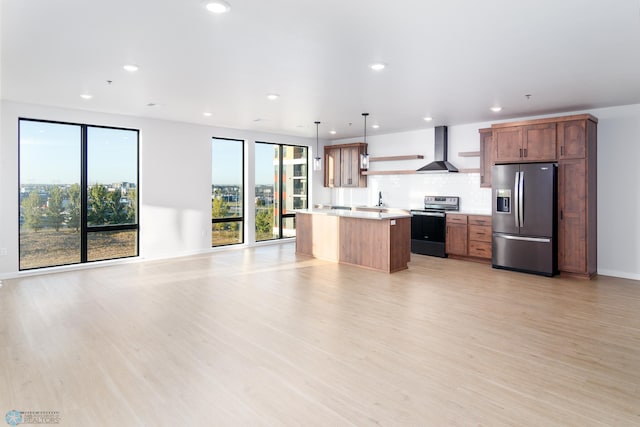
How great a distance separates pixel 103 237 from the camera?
6.68 metres

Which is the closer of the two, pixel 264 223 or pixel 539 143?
pixel 539 143

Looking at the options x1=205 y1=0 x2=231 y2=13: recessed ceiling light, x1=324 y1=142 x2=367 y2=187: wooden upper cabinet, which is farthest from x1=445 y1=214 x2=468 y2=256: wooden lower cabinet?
x1=205 y1=0 x2=231 y2=13: recessed ceiling light

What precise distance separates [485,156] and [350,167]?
3356 mm

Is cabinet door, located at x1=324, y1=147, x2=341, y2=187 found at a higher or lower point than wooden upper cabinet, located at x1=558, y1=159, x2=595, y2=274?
higher

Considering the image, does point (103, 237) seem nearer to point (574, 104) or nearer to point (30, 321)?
point (30, 321)

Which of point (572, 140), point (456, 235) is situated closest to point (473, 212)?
point (456, 235)

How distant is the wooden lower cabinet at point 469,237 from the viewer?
6859 mm

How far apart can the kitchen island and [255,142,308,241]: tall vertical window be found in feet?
5.61

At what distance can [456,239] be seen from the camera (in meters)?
7.26

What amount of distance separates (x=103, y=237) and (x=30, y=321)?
2966 mm

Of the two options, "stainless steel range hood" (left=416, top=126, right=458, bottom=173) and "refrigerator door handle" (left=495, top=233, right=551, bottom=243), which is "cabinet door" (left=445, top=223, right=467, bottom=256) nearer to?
"refrigerator door handle" (left=495, top=233, right=551, bottom=243)

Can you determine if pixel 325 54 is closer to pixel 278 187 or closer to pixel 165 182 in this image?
pixel 165 182

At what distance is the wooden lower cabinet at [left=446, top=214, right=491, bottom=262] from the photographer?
6859mm

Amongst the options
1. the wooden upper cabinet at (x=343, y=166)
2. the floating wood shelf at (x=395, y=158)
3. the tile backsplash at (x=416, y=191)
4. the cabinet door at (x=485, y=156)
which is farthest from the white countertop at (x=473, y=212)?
the wooden upper cabinet at (x=343, y=166)
